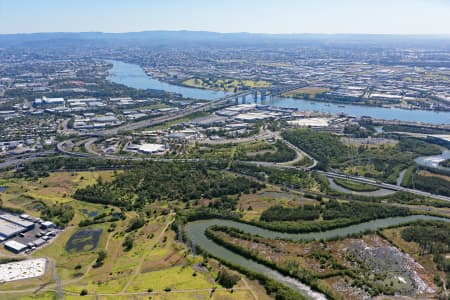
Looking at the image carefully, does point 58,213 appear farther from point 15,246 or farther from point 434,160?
point 434,160

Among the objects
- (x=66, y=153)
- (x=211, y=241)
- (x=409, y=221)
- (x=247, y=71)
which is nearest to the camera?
(x=211, y=241)

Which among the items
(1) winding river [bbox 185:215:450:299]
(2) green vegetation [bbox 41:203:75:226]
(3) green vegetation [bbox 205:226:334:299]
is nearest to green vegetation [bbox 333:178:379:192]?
(1) winding river [bbox 185:215:450:299]

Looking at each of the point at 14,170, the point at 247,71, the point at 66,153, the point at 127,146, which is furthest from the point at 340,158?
the point at 247,71

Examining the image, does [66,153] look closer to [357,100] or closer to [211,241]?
[211,241]

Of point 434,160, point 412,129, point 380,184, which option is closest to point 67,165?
point 380,184

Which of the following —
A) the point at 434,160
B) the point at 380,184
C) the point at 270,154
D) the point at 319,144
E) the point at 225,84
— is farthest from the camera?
the point at 225,84

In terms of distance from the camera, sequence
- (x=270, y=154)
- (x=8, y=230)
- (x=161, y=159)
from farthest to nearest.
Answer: (x=270, y=154), (x=161, y=159), (x=8, y=230)

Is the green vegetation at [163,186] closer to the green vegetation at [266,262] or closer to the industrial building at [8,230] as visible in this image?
the industrial building at [8,230]

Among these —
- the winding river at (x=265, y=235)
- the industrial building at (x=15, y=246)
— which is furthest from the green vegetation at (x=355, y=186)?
the industrial building at (x=15, y=246)
